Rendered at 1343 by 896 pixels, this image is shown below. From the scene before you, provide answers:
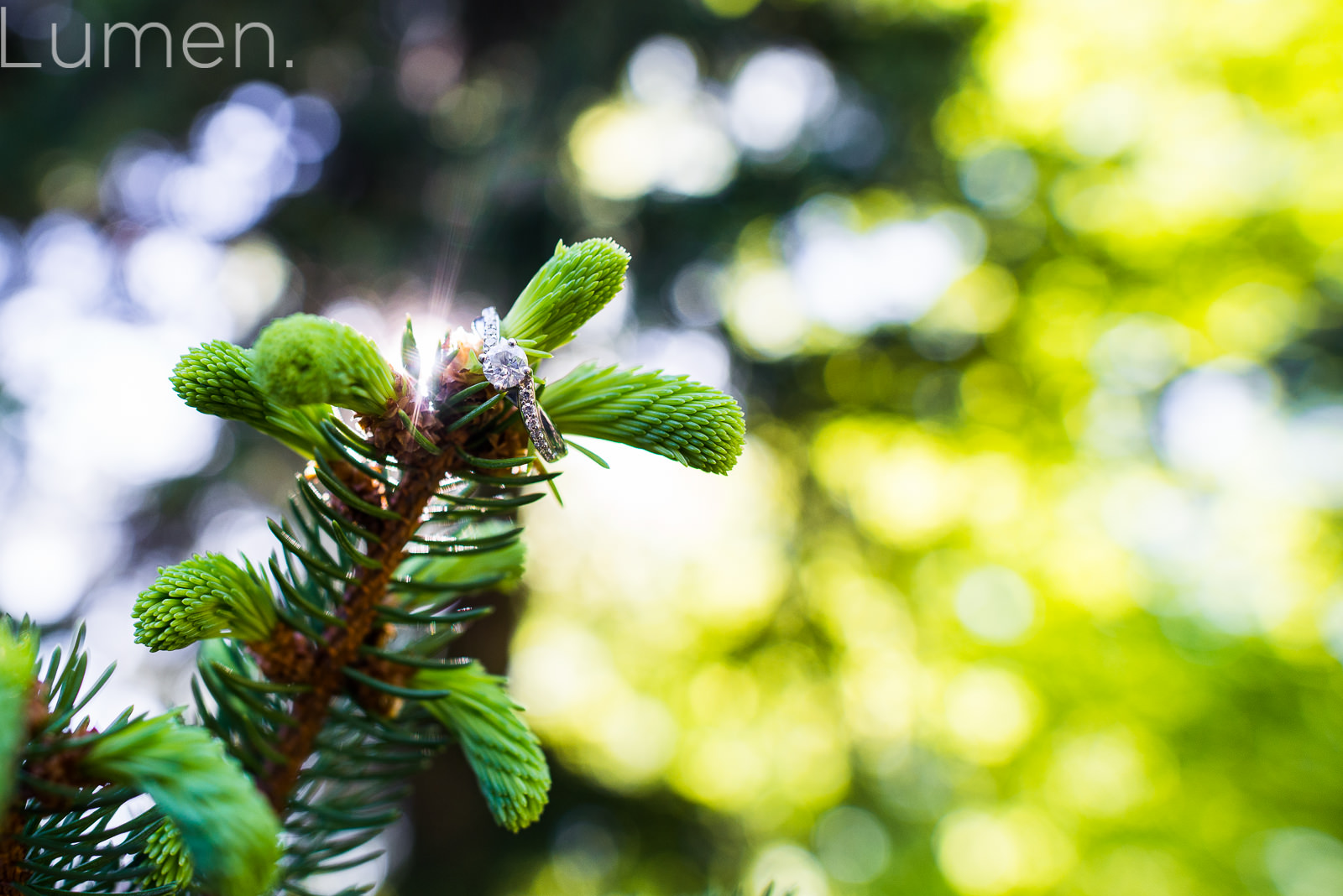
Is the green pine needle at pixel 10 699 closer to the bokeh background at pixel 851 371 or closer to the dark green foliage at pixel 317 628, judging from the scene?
the dark green foliage at pixel 317 628

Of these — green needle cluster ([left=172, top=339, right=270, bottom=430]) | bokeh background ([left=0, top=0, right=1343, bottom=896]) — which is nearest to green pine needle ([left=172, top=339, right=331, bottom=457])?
green needle cluster ([left=172, top=339, right=270, bottom=430])

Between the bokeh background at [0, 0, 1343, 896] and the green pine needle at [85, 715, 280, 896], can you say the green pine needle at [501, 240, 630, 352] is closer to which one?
the green pine needle at [85, 715, 280, 896]

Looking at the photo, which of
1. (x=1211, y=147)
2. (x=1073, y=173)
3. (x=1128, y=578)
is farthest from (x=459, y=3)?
(x=1128, y=578)

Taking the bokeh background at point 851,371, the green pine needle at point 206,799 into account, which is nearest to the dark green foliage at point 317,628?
the green pine needle at point 206,799

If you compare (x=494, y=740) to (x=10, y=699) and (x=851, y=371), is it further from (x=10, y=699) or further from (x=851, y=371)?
(x=851, y=371)

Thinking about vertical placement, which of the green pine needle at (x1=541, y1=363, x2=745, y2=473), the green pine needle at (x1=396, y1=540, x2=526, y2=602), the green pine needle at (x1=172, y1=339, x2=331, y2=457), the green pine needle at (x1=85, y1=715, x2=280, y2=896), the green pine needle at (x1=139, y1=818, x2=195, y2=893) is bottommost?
the green pine needle at (x1=139, y1=818, x2=195, y2=893)
